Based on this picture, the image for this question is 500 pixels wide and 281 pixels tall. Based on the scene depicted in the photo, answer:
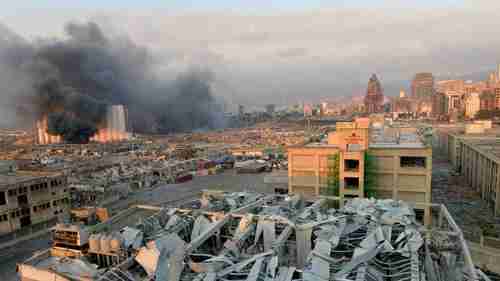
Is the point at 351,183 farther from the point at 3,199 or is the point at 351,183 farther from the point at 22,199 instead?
the point at 3,199

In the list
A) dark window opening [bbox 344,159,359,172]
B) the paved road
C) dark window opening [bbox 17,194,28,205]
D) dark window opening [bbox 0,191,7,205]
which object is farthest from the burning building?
dark window opening [bbox 344,159,359,172]

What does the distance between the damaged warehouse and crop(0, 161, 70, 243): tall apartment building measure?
44.1 feet

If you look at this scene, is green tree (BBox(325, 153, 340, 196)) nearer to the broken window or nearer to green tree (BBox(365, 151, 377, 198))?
green tree (BBox(365, 151, 377, 198))

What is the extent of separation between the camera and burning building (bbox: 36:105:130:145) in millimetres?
87312

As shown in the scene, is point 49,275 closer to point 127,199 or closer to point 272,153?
point 127,199

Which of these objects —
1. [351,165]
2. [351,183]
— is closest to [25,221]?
[351,183]

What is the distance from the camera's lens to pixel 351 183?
1739 cm

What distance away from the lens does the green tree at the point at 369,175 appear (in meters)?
17.7

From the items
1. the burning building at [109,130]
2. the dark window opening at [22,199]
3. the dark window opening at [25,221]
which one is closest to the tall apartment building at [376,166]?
the dark window opening at [22,199]

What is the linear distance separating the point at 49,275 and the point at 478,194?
1236 inches

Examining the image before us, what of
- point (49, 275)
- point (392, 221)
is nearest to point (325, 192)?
point (392, 221)

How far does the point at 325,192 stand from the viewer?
1858 cm

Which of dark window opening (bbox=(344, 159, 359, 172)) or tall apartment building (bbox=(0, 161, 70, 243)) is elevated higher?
dark window opening (bbox=(344, 159, 359, 172))

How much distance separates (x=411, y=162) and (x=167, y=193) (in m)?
22.6
